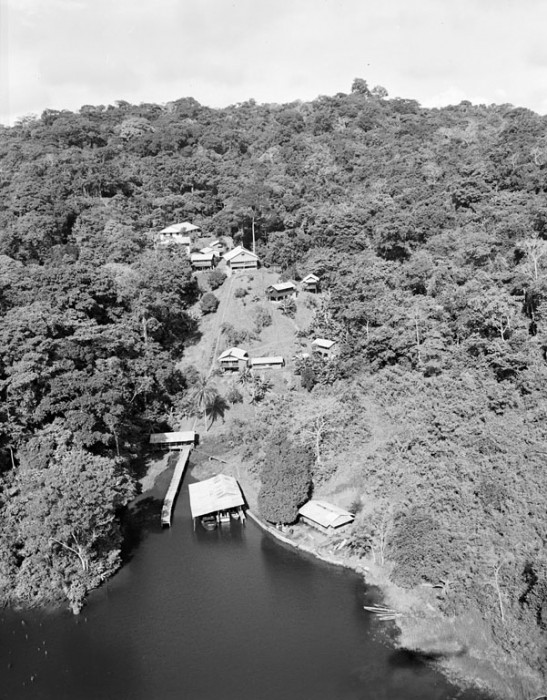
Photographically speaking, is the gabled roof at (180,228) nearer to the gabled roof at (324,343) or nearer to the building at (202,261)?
the building at (202,261)

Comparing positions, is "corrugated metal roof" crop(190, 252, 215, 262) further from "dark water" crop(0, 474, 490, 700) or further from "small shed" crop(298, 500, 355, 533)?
"dark water" crop(0, 474, 490, 700)

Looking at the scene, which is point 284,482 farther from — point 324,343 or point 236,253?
point 236,253

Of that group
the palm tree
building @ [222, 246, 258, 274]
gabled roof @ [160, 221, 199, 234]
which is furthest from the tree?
gabled roof @ [160, 221, 199, 234]

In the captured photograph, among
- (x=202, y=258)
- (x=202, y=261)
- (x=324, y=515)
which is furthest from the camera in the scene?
(x=202, y=261)

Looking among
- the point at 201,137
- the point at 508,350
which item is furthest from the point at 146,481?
the point at 201,137

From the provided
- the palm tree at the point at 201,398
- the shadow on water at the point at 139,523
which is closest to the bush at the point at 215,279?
the palm tree at the point at 201,398

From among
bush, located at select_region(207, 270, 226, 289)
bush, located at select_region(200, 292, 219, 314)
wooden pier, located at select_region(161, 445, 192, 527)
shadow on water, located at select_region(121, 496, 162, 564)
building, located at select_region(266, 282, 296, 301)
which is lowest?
shadow on water, located at select_region(121, 496, 162, 564)

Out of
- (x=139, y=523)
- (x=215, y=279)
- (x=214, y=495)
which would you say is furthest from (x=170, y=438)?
(x=215, y=279)
